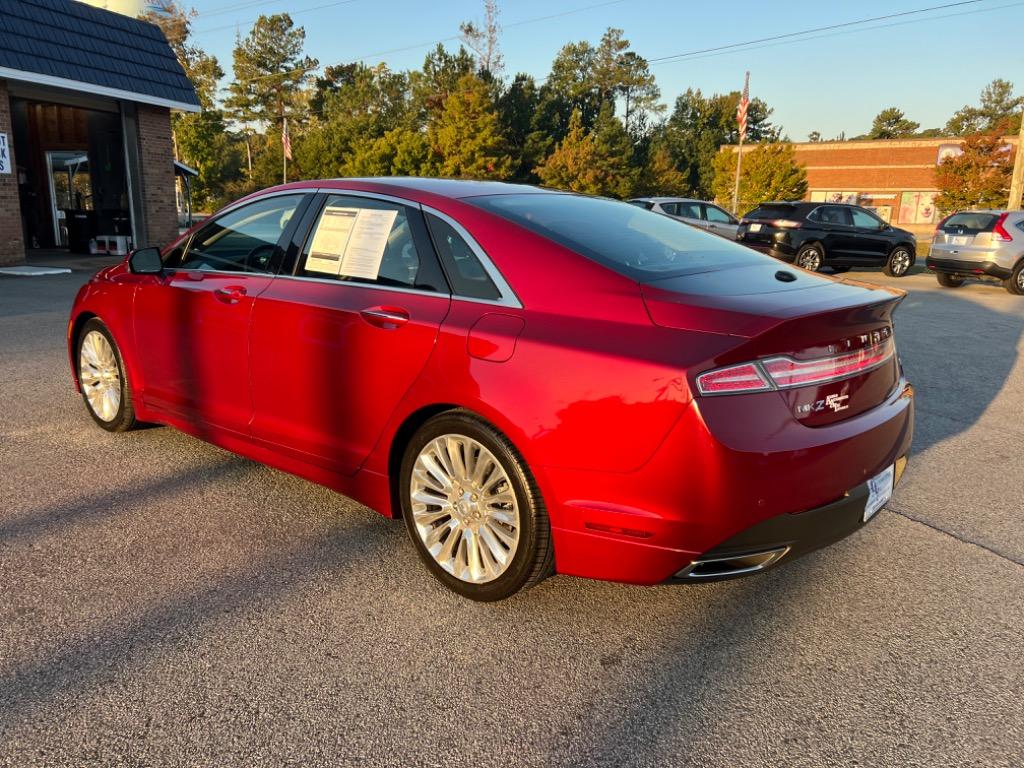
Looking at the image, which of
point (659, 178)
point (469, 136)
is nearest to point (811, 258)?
point (469, 136)

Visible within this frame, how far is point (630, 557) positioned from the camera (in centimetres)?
257

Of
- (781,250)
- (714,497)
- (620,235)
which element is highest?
(620,235)

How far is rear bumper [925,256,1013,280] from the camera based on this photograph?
14.7 m

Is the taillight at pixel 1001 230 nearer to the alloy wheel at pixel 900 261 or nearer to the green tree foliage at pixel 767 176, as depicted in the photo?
the alloy wheel at pixel 900 261

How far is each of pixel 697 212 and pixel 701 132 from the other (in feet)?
245

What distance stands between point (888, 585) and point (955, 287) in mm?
15308

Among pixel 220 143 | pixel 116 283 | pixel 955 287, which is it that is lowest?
pixel 955 287

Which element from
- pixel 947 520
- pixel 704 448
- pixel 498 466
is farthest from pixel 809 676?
pixel 947 520

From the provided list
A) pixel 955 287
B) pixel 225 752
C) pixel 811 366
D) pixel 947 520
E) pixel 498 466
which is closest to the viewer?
pixel 225 752

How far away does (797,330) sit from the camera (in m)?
2.49

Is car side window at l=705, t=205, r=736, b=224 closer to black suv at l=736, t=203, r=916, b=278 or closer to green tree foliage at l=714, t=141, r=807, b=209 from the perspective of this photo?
black suv at l=736, t=203, r=916, b=278

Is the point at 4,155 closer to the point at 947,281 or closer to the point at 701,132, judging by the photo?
the point at 947,281

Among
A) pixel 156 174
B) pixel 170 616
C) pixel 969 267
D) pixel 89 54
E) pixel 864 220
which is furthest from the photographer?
pixel 156 174

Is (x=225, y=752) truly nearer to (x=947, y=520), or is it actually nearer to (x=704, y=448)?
(x=704, y=448)
